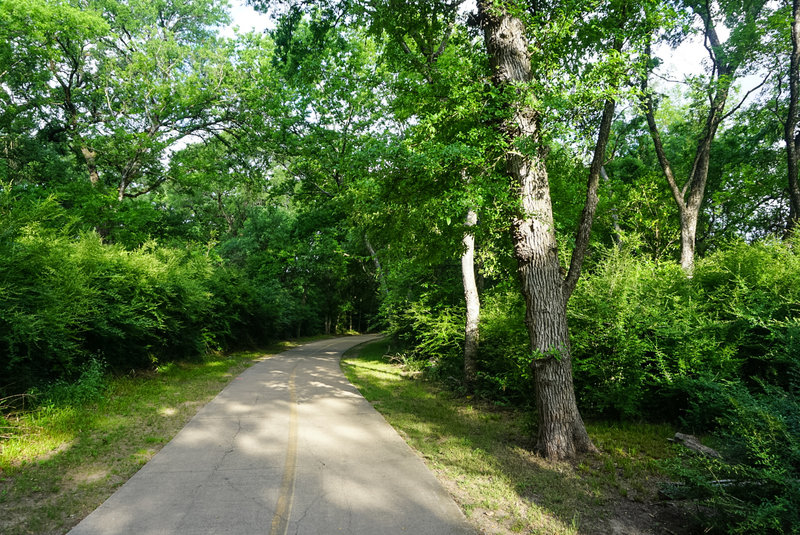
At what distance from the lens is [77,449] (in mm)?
5363

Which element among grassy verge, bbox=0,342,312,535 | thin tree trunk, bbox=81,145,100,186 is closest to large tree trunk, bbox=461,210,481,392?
grassy verge, bbox=0,342,312,535

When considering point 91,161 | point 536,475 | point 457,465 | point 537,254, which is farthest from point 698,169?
point 91,161

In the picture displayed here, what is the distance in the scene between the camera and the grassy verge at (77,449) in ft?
12.6

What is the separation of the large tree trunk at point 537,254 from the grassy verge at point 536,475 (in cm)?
50

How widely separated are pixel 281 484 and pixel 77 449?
3.24 metres

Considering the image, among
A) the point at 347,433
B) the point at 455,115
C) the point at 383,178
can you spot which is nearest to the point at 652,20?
the point at 455,115

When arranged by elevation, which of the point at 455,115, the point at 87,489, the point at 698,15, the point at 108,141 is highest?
the point at 698,15

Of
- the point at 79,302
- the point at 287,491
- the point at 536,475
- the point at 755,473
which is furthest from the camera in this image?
the point at 79,302

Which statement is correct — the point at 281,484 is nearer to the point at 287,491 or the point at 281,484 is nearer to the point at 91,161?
the point at 287,491

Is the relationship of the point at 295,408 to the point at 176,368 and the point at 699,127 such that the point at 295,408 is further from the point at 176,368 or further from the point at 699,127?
the point at 699,127

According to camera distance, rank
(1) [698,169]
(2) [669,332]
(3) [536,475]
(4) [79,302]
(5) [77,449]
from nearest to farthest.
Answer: (3) [536,475], (5) [77,449], (2) [669,332], (4) [79,302], (1) [698,169]

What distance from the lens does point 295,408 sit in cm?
806

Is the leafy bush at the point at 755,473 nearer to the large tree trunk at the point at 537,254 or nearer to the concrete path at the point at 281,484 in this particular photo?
the large tree trunk at the point at 537,254

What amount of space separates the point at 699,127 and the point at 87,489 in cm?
2233
